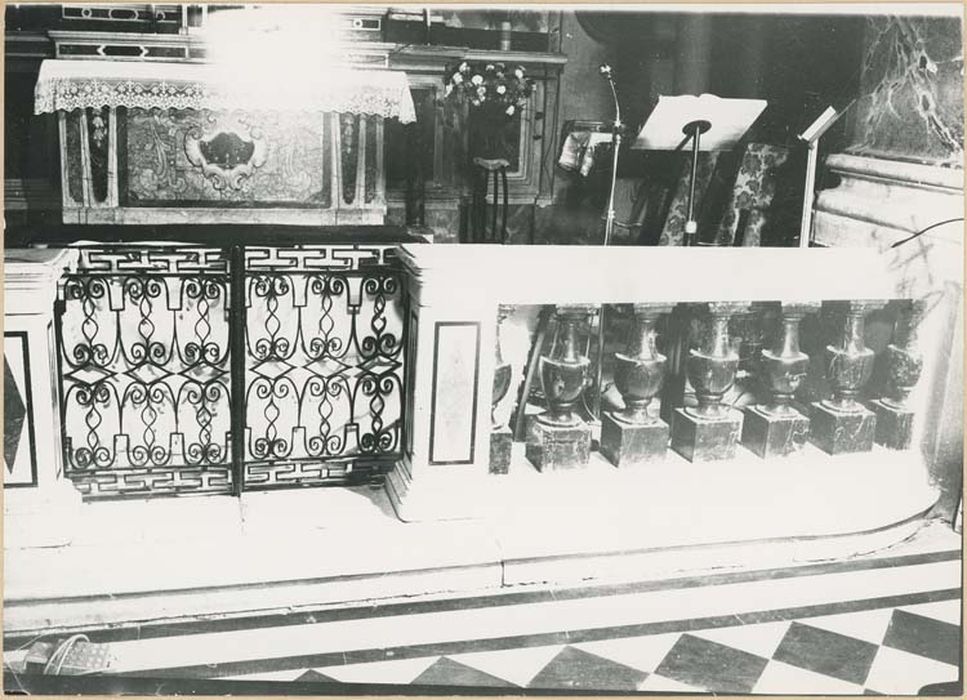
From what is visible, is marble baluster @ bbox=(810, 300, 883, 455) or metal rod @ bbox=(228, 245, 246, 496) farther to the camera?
marble baluster @ bbox=(810, 300, 883, 455)

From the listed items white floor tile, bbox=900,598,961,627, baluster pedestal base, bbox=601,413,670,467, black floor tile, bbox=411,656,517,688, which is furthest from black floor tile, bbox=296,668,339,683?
white floor tile, bbox=900,598,961,627

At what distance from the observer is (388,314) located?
3.71m

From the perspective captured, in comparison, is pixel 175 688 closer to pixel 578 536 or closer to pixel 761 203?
pixel 578 536

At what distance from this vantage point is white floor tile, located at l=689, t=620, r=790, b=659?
3.05 metres

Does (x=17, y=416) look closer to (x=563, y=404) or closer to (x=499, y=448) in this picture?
(x=499, y=448)

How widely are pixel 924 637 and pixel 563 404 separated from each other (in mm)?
1470

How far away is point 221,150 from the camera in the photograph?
655 cm

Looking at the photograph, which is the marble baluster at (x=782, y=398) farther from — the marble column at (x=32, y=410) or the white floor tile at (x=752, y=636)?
the marble column at (x=32, y=410)

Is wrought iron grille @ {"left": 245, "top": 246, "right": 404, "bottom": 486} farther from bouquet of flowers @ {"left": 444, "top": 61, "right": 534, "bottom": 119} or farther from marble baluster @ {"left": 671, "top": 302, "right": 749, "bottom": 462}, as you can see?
bouquet of flowers @ {"left": 444, "top": 61, "right": 534, "bottom": 119}

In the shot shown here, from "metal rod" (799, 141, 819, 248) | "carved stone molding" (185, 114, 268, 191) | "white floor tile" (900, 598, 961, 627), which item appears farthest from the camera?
"carved stone molding" (185, 114, 268, 191)

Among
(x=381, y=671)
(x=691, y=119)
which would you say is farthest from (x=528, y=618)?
(x=691, y=119)

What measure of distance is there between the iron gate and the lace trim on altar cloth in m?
2.47

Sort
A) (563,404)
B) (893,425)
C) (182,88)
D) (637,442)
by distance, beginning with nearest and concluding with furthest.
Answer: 1. (563,404)
2. (637,442)
3. (893,425)
4. (182,88)

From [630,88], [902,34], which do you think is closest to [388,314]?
[902,34]
